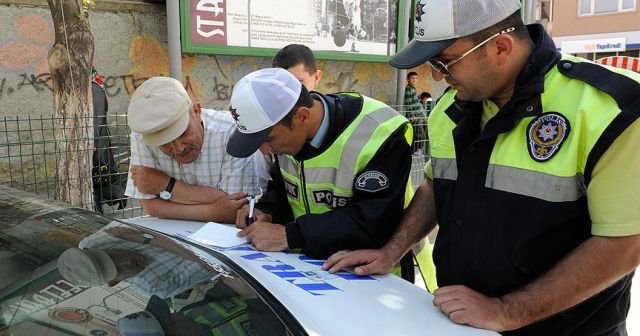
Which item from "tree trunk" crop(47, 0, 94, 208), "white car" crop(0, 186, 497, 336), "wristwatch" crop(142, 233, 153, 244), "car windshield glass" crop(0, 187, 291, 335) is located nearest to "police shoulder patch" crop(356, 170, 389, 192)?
"white car" crop(0, 186, 497, 336)

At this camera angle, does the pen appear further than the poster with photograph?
No

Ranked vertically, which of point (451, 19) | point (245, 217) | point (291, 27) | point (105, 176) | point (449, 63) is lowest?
point (105, 176)

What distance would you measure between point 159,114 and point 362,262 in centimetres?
109

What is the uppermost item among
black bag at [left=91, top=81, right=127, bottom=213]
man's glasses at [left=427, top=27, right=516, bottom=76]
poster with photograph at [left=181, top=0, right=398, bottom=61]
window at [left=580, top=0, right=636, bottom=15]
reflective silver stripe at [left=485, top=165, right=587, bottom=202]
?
window at [left=580, top=0, right=636, bottom=15]

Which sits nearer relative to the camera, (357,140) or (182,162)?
(357,140)

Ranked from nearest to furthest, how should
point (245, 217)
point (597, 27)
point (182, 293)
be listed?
point (182, 293) → point (245, 217) → point (597, 27)

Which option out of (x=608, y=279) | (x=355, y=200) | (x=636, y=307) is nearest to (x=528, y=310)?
(x=608, y=279)

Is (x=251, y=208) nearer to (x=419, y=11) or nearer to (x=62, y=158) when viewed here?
(x=419, y=11)

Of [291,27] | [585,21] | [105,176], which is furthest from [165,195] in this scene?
[585,21]

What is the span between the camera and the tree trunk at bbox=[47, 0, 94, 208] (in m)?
3.63

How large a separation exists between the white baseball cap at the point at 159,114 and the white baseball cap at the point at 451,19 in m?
1.17

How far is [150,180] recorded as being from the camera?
2580 mm

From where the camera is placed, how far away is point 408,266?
2457 mm

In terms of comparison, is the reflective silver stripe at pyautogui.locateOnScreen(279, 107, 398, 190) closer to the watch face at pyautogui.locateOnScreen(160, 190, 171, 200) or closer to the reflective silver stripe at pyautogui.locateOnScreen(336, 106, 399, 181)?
the reflective silver stripe at pyautogui.locateOnScreen(336, 106, 399, 181)
